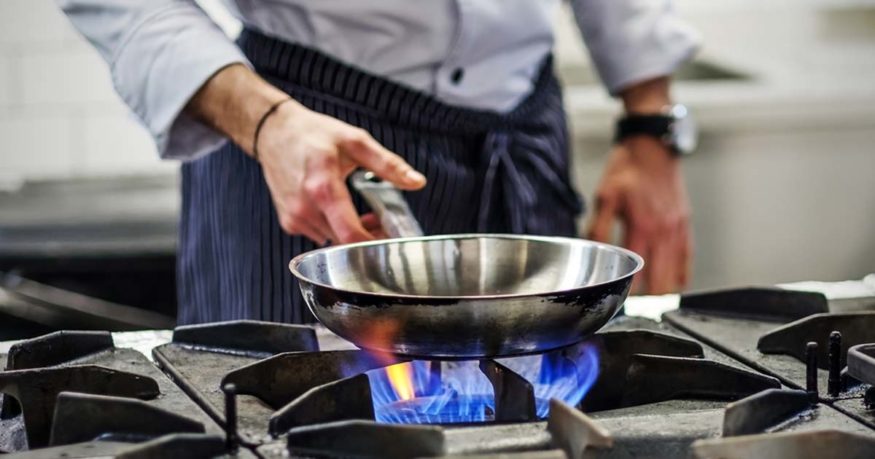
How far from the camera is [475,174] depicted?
1.19 metres

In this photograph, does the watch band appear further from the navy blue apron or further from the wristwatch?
the navy blue apron

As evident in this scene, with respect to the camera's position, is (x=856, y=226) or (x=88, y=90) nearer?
(x=88, y=90)

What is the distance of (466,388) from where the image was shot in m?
0.75

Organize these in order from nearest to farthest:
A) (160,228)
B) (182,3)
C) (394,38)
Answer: (182,3) < (394,38) < (160,228)

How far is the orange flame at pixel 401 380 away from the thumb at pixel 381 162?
0.17 metres

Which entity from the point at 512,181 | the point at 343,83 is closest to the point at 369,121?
the point at 343,83

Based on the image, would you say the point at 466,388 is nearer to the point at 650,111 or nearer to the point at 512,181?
the point at 512,181

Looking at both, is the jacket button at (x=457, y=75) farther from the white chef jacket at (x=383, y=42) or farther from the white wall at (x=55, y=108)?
the white wall at (x=55, y=108)

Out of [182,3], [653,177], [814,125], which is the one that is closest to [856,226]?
[814,125]

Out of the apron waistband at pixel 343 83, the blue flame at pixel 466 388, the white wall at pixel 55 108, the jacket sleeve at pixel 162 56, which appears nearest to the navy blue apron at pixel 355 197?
the apron waistband at pixel 343 83

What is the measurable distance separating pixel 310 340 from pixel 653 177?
0.70 m

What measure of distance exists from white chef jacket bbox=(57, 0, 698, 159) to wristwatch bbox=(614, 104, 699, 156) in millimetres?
45

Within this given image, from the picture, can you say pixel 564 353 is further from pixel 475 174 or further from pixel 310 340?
pixel 475 174

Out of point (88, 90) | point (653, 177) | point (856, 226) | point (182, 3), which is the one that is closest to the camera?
point (182, 3)
